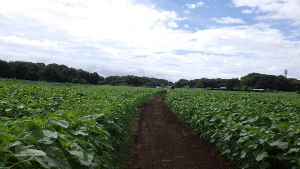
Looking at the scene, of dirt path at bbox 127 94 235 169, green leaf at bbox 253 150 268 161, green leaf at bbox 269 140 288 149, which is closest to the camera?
green leaf at bbox 269 140 288 149

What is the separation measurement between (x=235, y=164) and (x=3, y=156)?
630 centimetres

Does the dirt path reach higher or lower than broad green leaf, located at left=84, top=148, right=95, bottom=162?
lower

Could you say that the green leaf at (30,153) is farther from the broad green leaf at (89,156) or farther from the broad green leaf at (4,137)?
the broad green leaf at (89,156)

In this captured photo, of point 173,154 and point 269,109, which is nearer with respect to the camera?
point 173,154

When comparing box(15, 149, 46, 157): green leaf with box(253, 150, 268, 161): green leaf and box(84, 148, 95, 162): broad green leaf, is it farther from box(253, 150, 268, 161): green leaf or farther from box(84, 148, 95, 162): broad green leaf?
box(253, 150, 268, 161): green leaf

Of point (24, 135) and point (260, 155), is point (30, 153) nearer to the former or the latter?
point (24, 135)

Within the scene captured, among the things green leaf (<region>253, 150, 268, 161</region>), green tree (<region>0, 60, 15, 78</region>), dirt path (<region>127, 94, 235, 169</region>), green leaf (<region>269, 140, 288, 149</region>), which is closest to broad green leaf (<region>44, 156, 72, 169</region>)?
green leaf (<region>253, 150, 268, 161</region>)

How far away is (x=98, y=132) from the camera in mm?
3189

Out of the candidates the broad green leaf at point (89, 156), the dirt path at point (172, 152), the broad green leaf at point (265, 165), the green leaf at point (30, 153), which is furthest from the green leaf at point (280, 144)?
the green leaf at point (30, 153)

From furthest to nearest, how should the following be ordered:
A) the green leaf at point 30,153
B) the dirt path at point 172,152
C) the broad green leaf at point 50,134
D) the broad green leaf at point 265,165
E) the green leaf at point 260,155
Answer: the dirt path at point 172,152 → the broad green leaf at point 265,165 → the green leaf at point 260,155 → the broad green leaf at point 50,134 → the green leaf at point 30,153

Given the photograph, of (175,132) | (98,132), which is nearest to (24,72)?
(175,132)

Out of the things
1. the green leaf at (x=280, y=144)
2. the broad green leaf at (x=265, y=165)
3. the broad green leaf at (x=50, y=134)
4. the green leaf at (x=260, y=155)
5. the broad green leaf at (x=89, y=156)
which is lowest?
the broad green leaf at (x=265, y=165)

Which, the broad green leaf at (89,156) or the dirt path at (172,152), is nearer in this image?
the broad green leaf at (89,156)

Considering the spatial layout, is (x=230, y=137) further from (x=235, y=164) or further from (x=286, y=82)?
(x=286, y=82)
